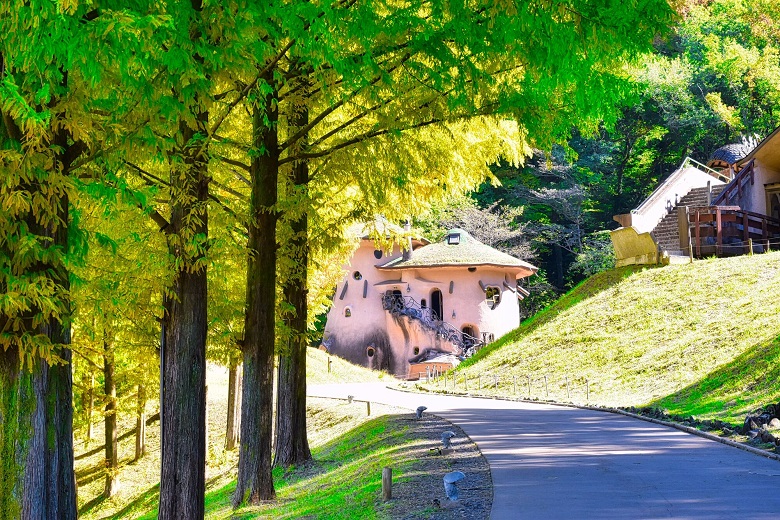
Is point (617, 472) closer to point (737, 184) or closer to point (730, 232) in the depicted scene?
point (730, 232)

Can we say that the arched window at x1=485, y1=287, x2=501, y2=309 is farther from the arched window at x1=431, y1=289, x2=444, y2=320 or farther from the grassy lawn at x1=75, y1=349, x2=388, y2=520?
the grassy lawn at x1=75, y1=349, x2=388, y2=520

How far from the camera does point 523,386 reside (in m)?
26.8

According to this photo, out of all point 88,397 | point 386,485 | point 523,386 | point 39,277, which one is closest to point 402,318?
point 523,386

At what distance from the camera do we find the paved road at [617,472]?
7973 millimetres

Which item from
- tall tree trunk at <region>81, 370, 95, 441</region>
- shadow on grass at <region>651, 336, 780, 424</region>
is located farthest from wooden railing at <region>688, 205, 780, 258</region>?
tall tree trunk at <region>81, 370, 95, 441</region>

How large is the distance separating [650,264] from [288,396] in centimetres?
1995

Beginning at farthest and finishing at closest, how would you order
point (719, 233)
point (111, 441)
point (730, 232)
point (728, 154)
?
1. point (728, 154)
2. point (730, 232)
3. point (719, 233)
4. point (111, 441)

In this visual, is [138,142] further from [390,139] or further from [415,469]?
[415,469]

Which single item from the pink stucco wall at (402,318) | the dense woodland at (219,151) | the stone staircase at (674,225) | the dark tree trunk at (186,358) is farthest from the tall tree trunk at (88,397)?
the pink stucco wall at (402,318)

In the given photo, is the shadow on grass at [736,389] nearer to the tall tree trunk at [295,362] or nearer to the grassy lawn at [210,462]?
the grassy lawn at [210,462]

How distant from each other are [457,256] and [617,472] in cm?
3644

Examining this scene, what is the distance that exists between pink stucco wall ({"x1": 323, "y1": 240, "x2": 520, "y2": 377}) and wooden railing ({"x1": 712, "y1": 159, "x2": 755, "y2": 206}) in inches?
654

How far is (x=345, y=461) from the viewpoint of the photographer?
1695 cm

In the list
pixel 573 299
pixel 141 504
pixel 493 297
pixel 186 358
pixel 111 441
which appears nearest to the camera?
pixel 186 358
